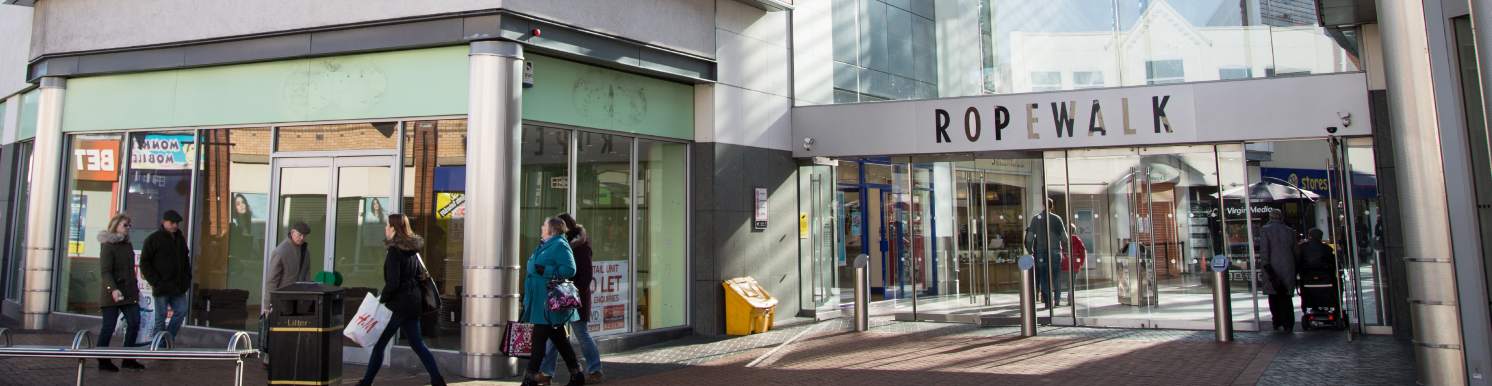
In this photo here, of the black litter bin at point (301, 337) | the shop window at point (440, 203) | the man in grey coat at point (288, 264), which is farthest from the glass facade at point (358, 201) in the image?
the black litter bin at point (301, 337)

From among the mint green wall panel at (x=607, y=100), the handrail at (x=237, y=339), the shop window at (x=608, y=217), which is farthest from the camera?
the shop window at (x=608, y=217)

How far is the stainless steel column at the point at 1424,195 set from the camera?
6.36m

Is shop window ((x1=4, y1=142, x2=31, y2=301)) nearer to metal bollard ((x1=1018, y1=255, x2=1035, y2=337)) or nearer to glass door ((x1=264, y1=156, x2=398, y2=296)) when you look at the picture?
glass door ((x1=264, y1=156, x2=398, y2=296))

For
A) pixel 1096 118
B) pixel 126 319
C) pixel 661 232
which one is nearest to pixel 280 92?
pixel 126 319

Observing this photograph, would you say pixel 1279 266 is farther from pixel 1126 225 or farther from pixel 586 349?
pixel 586 349

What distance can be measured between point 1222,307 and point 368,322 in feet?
28.0

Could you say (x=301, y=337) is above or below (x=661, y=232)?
below

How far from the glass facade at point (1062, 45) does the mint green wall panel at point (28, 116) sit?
9.91 metres

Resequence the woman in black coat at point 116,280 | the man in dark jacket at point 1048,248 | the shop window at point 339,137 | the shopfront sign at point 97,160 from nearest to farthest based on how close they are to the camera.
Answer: the woman in black coat at point 116,280 < the shop window at point 339,137 < the shopfront sign at point 97,160 < the man in dark jacket at point 1048,248

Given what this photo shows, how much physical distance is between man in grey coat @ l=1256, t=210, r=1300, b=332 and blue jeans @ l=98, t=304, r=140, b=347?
11.6 m

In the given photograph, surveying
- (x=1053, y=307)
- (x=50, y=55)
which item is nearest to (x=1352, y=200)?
(x=1053, y=307)

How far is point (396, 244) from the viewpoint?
23.7 ft

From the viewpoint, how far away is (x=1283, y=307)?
11219mm

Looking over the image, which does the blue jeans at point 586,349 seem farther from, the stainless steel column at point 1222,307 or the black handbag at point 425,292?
the stainless steel column at point 1222,307
